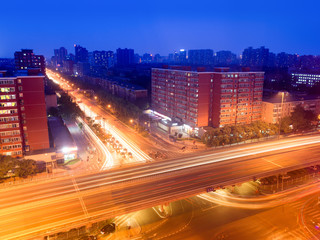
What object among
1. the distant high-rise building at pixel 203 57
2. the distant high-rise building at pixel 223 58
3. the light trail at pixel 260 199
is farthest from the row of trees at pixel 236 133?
the distant high-rise building at pixel 223 58

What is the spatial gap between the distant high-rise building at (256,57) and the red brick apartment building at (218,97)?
111m

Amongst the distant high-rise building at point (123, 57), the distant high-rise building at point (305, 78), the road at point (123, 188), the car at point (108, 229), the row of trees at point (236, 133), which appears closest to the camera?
the road at point (123, 188)

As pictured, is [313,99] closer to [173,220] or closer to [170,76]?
[170,76]

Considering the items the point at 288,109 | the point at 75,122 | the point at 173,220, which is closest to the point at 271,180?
the point at 173,220

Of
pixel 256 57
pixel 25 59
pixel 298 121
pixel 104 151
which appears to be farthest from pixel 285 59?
pixel 104 151

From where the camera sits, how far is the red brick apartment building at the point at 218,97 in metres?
44.8

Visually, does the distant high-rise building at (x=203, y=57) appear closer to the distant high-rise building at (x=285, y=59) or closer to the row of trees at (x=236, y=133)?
the distant high-rise building at (x=285, y=59)

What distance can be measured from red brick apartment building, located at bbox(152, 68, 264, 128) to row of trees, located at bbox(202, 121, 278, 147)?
475 cm

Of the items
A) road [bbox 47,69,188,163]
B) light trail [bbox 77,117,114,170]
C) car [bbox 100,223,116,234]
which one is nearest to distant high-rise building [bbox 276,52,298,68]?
road [bbox 47,69,188,163]

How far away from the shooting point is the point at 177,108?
171 ft

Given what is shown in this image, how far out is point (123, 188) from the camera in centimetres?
2455

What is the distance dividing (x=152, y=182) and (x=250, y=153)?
50.5ft

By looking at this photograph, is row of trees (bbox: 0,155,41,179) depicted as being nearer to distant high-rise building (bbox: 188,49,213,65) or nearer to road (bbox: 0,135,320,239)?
road (bbox: 0,135,320,239)

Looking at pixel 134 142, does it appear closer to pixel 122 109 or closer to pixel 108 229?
pixel 122 109
